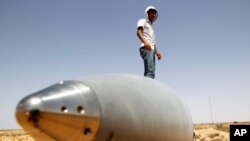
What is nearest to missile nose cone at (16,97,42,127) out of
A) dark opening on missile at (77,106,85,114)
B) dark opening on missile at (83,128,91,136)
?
dark opening on missile at (77,106,85,114)

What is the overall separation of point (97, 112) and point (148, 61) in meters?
3.58

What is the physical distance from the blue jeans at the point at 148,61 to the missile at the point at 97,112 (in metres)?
2.28

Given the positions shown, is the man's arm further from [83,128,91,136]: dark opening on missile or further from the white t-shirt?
[83,128,91,136]: dark opening on missile

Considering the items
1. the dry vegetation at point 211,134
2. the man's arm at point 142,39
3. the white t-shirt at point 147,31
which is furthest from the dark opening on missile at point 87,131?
the dry vegetation at point 211,134

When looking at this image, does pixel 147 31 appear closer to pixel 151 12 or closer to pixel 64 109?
pixel 151 12

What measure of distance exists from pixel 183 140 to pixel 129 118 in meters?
1.59

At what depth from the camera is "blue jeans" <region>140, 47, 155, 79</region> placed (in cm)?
661

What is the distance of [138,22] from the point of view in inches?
275

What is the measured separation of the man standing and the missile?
2.35m

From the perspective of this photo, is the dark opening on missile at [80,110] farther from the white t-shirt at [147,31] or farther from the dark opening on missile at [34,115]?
the white t-shirt at [147,31]

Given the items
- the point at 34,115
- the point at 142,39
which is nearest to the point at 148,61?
the point at 142,39

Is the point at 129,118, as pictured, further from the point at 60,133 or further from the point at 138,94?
the point at 60,133

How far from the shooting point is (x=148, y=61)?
672 cm

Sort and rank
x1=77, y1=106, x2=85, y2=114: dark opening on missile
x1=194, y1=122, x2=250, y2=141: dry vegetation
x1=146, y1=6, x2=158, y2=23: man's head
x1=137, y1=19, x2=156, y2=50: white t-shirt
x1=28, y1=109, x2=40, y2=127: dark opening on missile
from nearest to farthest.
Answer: x1=28, y1=109, x2=40, y2=127: dark opening on missile, x1=77, y1=106, x2=85, y2=114: dark opening on missile, x1=137, y1=19, x2=156, y2=50: white t-shirt, x1=146, y1=6, x2=158, y2=23: man's head, x1=194, y1=122, x2=250, y2=141: dry vegetation
